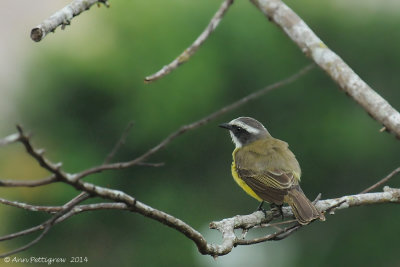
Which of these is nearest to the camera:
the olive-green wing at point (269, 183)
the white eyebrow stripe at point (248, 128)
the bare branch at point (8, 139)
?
the bare branch at point (8, 139)

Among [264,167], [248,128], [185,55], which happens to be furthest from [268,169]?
[185,55]

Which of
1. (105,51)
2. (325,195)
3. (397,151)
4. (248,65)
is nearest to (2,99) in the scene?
(105,51)

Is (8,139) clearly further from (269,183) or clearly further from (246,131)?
(246,131)

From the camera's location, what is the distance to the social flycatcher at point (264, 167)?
446cm

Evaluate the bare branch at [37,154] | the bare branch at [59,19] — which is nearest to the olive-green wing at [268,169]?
the bare branch at [59,19]

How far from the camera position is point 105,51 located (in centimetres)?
898

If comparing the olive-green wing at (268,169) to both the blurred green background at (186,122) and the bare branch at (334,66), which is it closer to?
the bare branch at (334,66)

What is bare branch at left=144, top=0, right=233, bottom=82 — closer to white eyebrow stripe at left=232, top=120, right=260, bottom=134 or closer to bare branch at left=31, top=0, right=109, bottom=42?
bare branch at left=31, top=0, right=109, bottom=42

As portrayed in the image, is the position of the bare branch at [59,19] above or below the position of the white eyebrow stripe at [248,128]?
below

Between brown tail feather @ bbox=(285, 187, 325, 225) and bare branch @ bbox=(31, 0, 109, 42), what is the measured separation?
1607 mm

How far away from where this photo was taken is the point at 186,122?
8.87 metres

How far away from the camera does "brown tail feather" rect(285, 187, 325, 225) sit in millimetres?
3729

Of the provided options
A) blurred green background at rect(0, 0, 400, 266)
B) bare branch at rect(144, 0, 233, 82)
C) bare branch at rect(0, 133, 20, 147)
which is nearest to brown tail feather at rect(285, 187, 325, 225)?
bare branch at rect(144, 0, 233, 82)

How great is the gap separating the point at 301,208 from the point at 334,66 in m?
1.02
